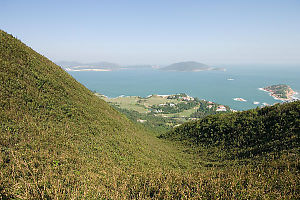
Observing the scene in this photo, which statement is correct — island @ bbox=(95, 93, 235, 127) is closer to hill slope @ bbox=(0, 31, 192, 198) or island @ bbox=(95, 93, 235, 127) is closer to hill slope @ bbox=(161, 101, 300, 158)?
hill slope @ bbox=(161, 101, 300, 158)

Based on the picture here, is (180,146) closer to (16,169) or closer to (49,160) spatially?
(49,160)

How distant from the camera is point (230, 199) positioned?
10.3ft

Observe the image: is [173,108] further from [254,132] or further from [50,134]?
[50,134]

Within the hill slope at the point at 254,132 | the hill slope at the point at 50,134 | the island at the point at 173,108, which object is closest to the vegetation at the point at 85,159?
the hill slope at the point at 50,134

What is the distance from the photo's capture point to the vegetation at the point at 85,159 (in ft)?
11.0

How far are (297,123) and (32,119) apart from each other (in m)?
20.5

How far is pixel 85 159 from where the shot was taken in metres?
7.26

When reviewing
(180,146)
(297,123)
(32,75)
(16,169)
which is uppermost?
(32,75)

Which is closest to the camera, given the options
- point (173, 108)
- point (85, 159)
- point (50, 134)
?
point (85, 159)

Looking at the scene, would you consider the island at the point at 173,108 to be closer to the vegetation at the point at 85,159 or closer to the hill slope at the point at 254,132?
the hill slope at the point at 254,132

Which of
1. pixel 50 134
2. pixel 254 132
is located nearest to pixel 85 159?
pixel 50 134

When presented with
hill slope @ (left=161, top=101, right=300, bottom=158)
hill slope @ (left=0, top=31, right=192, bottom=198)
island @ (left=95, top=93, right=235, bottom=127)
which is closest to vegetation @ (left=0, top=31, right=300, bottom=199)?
hill slope @ (left=0, top=31, right=192, bottom=198)

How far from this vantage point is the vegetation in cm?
336

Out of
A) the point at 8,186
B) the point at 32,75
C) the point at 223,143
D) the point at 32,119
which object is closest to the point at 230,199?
the point at 8,186
